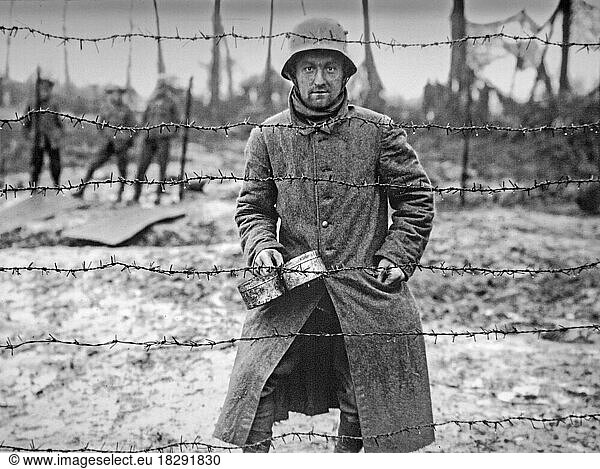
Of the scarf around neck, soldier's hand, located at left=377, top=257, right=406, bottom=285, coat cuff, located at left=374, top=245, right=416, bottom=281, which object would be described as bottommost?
soldier's hand, located at left=377, top=257, right=406, bottom=285

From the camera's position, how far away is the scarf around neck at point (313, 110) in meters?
2.30

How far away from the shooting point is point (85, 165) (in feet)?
18.5

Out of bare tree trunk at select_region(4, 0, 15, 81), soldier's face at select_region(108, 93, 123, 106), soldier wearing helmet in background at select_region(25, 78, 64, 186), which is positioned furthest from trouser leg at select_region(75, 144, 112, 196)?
bare tree trunk at select_region(4, 0, 15, 81)

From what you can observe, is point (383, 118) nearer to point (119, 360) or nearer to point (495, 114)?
point (119, 360)

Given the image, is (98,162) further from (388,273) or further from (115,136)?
(388,273)

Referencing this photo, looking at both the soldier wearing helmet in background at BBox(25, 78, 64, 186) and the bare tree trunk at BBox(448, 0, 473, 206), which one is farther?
the soldier wearing helmet in background at BBox(25, 78, 64, 186)

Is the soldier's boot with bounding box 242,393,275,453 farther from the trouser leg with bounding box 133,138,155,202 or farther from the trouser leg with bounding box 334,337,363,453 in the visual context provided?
the trouser leg with bounding box 133,138,155,202

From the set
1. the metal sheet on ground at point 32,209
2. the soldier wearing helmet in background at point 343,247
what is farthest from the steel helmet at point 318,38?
the metal sheet on ground at point 32,209

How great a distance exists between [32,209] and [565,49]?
13.8 ft

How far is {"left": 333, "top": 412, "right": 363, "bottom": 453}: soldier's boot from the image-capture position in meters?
2.48

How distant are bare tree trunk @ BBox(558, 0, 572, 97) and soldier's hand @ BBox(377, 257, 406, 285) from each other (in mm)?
1799

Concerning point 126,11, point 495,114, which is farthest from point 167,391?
point 495,114

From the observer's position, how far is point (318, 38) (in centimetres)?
224

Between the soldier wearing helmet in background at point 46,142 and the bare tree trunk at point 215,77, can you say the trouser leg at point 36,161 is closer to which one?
the soldier wearing helmet in background at point 46,142
